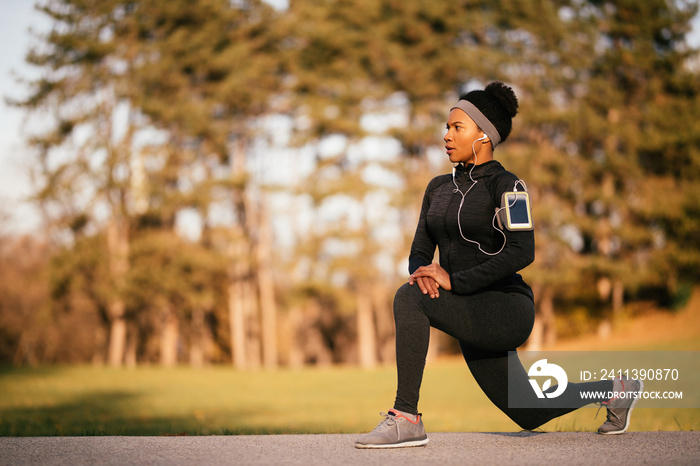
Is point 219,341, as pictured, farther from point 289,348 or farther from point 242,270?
point 242,270

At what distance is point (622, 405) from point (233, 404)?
11854mm

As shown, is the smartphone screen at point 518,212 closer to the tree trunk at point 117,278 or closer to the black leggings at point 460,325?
the black leggings at point 460,325

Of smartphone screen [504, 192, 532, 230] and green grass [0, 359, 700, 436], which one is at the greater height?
smartphone screen [504, 192, 532, 230]

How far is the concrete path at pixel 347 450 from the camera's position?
3.25 meters

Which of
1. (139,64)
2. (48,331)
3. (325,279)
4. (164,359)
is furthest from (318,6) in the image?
(48,331)

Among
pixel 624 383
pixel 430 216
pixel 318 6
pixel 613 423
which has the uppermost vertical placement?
pixel 318 6

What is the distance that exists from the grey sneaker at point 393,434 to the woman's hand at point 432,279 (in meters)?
0.66

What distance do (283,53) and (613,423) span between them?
94.8ft

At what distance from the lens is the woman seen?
11.4 feet

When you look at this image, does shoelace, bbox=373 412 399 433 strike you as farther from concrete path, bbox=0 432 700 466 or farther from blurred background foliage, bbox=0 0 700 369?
blurred background foliage, bbox=0 0 700 369

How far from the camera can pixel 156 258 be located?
30.6m

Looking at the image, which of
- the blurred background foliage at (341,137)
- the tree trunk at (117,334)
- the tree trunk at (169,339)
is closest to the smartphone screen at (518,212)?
the blurred background foliage at (341,137)

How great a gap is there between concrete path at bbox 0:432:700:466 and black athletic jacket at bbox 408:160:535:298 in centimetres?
82


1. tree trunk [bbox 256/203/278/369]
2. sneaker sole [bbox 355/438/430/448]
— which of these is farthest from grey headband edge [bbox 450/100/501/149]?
tree trunk [bbox 256/203/278/369]
